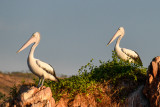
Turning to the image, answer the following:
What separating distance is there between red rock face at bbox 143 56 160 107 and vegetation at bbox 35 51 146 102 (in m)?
1.41

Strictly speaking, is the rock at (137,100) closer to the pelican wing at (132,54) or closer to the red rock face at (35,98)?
the pelican wing at (132,54)

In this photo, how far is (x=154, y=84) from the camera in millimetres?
12117

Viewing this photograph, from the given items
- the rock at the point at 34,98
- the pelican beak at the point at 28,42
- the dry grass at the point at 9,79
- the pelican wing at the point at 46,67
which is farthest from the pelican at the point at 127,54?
the dry grass at the point at 9,79

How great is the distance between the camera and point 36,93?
464 inches

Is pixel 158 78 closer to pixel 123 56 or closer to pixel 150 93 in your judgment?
A: pixel 150 93

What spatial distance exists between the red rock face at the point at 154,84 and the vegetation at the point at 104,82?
1.41m

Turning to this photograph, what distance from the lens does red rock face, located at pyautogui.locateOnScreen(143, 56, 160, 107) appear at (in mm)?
11969

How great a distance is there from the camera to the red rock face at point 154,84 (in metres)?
12.0

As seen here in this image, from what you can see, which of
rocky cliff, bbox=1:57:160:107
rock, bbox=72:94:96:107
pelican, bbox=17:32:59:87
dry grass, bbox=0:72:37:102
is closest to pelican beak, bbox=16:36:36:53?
pelican, bbox=17:32:59:87

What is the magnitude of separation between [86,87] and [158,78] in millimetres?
3407

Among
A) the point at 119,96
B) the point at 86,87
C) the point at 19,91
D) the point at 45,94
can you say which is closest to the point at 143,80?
the point at 119,96

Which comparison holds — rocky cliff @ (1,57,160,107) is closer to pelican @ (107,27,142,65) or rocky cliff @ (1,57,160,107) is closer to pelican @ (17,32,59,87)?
pelican @ (17,32,59,87)

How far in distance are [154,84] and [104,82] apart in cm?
275

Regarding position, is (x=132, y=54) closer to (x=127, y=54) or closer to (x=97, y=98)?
(x=127, y=54)
